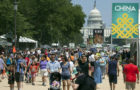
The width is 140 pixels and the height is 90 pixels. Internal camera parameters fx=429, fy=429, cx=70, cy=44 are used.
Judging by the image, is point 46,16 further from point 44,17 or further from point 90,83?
point 90,83

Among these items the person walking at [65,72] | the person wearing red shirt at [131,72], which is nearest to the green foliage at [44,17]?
the person walking at [65,72]

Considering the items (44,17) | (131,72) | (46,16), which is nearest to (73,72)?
(131,72)

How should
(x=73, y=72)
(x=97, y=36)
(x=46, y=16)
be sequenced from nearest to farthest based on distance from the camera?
(x=73, y=72)
(x=46, y=16)
(x=97, y=36)

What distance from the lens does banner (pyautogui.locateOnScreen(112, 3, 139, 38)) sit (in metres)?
31.1

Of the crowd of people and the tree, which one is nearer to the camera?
the crowd of people

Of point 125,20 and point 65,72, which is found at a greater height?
point 125,20

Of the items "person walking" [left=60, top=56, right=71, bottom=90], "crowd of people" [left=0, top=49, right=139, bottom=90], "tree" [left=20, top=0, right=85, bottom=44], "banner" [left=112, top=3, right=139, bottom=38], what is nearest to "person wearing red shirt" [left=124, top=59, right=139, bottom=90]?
"crowd of people" [left=0, top=49, right=139, bottom=90]

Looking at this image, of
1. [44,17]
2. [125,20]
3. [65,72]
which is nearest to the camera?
[65,72]

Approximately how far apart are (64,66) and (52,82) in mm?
3715

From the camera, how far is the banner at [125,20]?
3109 cm

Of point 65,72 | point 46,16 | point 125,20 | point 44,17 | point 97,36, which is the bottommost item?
point 97,36

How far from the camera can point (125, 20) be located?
31.4 m

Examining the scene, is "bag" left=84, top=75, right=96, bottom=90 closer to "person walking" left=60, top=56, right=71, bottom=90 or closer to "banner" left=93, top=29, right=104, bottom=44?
"person walking" left=60, top=56, right=71, bottom=90

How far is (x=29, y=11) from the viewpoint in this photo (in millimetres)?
60969
